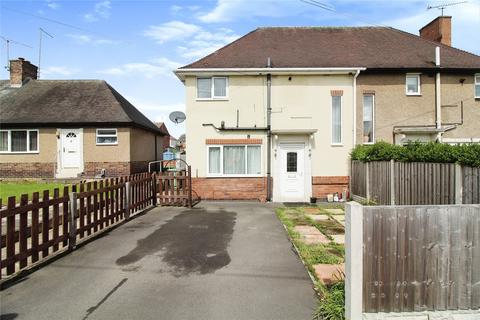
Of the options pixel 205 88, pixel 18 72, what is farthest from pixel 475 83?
pixel 18 72

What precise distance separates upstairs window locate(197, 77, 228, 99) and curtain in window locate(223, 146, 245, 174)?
2.48 metres

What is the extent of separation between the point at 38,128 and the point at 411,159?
20149mm

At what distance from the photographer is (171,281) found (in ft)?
17.0

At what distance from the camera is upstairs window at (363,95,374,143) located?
15.7m

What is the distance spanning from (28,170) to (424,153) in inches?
826

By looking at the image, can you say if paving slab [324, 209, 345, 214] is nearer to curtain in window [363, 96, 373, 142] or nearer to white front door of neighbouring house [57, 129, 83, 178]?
curtain in window [363, 96, 373, 142]

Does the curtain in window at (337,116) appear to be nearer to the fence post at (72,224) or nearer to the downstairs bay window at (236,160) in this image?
the downstairs bay window at (236,160)

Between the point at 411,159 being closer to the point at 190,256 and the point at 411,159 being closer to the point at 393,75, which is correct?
the point at 393,75

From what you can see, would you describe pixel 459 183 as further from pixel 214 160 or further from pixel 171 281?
pixel 214 160

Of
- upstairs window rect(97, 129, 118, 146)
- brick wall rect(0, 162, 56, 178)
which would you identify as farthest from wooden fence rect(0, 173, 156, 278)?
brick wall rect(0, 162, 56, 178)

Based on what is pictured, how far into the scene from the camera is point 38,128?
19.8m

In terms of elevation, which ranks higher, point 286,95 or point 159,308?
point 286,95

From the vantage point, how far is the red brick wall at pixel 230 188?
14.8 metres

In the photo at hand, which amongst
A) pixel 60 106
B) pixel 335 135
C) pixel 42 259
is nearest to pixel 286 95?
pixel 335 135
